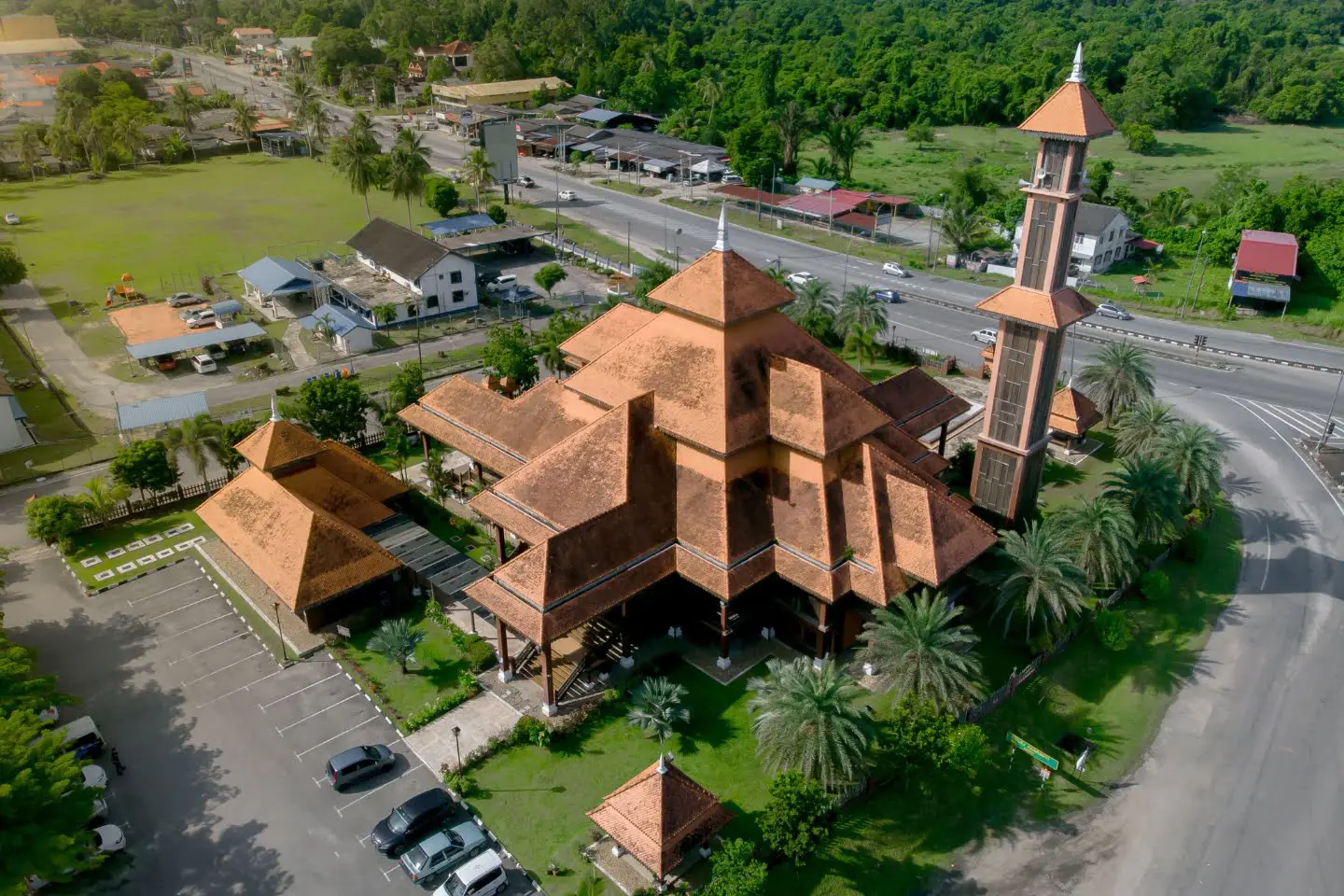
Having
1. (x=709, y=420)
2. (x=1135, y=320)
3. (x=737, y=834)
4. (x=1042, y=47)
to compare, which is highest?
(x=1042, y=47)

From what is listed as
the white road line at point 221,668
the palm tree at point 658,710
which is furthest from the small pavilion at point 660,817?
the white road line at point 221,668

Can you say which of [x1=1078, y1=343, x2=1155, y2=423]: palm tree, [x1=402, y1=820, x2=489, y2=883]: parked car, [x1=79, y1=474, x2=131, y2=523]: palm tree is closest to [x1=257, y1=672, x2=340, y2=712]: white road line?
[x1=402, y1=820, x2=489, y2=883]: parked car

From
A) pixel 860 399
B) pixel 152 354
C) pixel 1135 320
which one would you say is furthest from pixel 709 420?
pixel 1135 320

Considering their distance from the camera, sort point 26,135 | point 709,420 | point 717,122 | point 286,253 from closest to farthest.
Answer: point 709,420 < point 286,253 < point 26,135 < point 717,122

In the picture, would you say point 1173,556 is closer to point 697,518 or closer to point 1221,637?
point 1221,637

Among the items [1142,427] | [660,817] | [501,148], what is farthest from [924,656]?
[501,148]

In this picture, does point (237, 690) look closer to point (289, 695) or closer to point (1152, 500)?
point (289, 695)

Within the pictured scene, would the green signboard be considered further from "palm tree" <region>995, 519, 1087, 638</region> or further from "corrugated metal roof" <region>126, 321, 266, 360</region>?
"corrugated metal roof" <region>126, 321, 266, 360</region>
